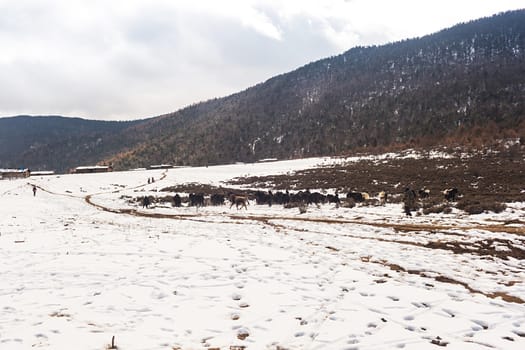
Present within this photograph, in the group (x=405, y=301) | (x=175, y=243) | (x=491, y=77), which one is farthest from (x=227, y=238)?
(x=491, y=77)

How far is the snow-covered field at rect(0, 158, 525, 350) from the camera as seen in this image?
5.68m

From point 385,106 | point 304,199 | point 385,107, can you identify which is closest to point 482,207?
point 304,199

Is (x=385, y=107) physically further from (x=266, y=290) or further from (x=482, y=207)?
(x=266, y=290)

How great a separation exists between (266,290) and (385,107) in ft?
459

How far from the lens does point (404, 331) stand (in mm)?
5855

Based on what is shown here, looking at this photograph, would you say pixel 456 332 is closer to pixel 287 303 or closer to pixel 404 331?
A: pixel 404 331

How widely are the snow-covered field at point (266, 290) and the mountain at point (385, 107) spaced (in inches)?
3026

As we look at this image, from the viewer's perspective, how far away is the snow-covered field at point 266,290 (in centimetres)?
568

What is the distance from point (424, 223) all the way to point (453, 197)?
310 inches

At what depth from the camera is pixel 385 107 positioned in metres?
137

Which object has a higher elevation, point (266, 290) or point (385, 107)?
point (385, 107)

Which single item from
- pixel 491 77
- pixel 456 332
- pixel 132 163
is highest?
pixel 491 77

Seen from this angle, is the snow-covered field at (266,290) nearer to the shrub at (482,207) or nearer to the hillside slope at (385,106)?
the shrub at (482,207)

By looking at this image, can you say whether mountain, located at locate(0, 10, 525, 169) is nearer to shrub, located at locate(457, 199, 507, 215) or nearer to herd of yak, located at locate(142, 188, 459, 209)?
herd of yak, located at locate(142, 188, 459, 209)
